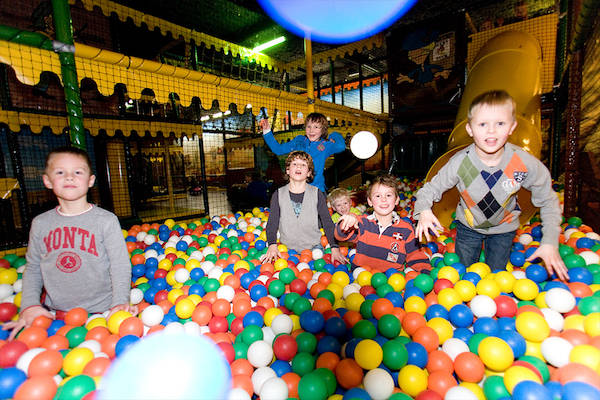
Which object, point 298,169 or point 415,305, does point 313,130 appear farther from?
point 415,305

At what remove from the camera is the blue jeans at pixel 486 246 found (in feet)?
6.46

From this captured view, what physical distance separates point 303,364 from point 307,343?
118mm

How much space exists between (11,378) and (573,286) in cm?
276

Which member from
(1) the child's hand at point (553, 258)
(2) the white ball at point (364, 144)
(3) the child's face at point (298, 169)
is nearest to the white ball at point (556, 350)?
(1) the child's hand at point (553, 258)

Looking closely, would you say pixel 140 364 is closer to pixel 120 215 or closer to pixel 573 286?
pixel 573 286

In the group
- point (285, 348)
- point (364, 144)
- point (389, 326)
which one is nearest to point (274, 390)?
point (285, 348)

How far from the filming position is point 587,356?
1.10 meters

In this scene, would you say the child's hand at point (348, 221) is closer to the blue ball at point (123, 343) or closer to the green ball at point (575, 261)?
the blue ball at point (123, 343)

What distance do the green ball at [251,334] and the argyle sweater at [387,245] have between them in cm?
91

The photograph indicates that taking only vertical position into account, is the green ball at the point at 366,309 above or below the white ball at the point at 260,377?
above

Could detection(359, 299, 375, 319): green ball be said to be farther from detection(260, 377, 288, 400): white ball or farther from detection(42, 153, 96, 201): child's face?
detection(42, 153, 96, 201): child's face

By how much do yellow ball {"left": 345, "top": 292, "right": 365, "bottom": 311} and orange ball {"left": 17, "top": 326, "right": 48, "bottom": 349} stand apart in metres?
1.58

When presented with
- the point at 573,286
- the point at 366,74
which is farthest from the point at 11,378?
the point at 366,74

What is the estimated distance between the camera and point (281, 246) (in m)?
2.63
